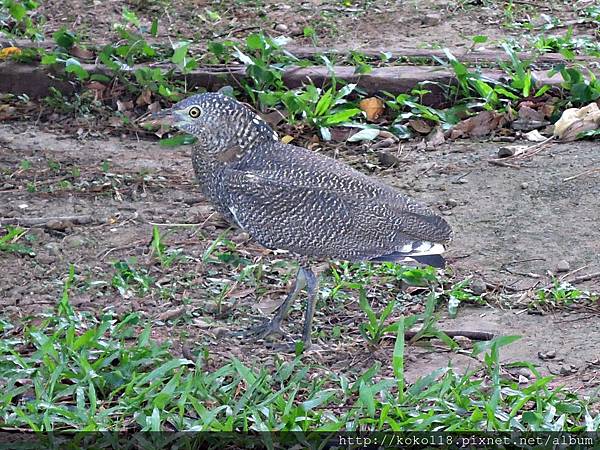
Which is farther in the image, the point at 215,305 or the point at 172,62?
the point at 172,62

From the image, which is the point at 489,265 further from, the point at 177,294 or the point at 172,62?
the point at 172,62

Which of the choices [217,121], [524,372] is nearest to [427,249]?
[524,372]

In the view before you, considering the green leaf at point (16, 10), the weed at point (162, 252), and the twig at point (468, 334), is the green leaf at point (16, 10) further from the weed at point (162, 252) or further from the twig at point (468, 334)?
the twig at point (468, 334)

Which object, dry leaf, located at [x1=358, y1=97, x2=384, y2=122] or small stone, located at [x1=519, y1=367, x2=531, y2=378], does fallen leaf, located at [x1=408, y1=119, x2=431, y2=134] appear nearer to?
dry leaf, located at [x1=358, y1=97, x2=384, y2=122]

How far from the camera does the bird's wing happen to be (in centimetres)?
501

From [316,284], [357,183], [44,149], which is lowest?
[44,149]

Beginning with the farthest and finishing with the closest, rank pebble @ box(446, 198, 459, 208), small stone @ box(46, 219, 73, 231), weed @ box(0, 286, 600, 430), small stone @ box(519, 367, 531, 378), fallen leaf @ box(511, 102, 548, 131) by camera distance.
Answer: fallen leaf @ box(511, 102, 548, 131)
pebble @ box(446, 198, 459, 208)
small stone @ box(46, 219, 73, 231)
small stone @ box(519, 367, 531, 378)
weed @ box(0, 286, 600, 430)

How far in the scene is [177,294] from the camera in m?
5.59

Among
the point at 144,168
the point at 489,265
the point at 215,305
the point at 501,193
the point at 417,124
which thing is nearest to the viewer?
the point at 215,305

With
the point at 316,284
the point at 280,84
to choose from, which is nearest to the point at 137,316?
the point at 316,284

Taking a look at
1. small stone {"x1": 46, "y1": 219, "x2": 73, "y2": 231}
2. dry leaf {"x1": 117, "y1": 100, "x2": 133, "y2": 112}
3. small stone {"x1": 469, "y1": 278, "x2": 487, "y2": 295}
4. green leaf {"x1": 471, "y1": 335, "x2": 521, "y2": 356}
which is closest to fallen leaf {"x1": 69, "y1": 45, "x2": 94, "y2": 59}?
dry leaf {"x1": 117, "y1": 100, "x2": 133, "y2": 112}

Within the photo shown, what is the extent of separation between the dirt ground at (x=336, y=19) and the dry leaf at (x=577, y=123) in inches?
60.9

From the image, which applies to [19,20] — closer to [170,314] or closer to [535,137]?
[535,137]

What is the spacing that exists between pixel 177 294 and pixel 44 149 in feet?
7.31
